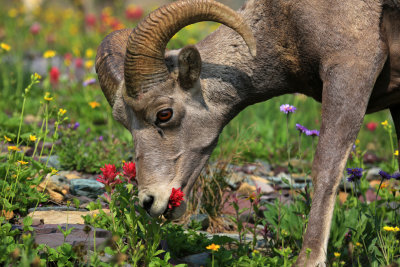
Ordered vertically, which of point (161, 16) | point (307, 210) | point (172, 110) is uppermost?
point (161, 16)

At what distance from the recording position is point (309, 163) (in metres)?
6.95

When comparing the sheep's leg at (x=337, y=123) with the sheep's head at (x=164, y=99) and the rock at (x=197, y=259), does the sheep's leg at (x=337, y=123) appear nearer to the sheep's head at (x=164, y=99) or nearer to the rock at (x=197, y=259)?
the sheep's head at (x=164, y=99)

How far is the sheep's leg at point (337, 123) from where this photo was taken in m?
3.89

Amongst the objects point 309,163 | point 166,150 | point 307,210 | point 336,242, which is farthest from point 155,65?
point 309,163

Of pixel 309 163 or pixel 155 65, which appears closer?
pixel 155 65

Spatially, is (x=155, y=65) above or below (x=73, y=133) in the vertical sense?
above

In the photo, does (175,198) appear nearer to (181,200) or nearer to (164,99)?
(181,200)

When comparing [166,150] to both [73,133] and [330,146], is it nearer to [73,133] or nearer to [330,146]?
[330,146]

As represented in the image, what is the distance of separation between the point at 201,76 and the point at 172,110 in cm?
38

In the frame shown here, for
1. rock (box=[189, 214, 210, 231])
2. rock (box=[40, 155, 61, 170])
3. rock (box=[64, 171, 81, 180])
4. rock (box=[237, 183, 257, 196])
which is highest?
rock (box=[40, 155, 61, 170])

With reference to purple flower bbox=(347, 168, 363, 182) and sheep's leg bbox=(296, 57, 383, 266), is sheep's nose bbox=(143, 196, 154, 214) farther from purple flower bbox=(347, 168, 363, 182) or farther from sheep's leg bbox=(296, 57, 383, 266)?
purple flower bbox=(347, 168, 363, 182)

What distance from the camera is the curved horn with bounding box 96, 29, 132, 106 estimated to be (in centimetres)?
447

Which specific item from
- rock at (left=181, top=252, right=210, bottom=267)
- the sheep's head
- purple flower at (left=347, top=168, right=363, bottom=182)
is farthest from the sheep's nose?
purple flower at (left=347, top=168, right=363, bottom=182)

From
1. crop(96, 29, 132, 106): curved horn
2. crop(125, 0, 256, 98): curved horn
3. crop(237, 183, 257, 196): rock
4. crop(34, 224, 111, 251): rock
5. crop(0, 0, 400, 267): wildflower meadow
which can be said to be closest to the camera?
crop(0, 0, 400, 267): wildflower meadow
